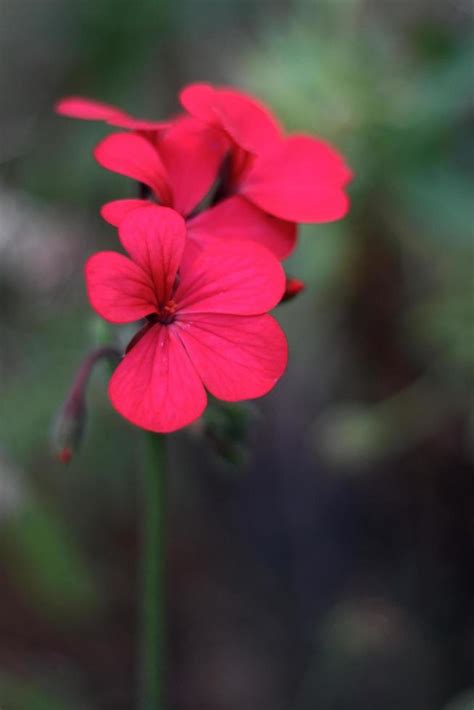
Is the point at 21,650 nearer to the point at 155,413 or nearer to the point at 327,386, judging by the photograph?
the point at 327,386

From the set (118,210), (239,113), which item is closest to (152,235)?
(118,210)

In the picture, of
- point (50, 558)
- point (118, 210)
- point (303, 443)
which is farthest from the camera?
point (303, 443)

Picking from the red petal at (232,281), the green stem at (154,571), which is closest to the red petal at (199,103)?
the red petal at (232,281)

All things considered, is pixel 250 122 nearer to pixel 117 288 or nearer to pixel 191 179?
pixel 191 179

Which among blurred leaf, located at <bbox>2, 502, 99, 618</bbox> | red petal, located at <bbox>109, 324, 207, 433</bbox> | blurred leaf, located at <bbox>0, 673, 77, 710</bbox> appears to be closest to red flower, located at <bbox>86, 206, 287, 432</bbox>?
red petal, located at <bbox>109, 324, 207, 433</bbox>

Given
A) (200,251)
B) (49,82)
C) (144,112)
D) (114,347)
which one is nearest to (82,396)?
(114,347)
